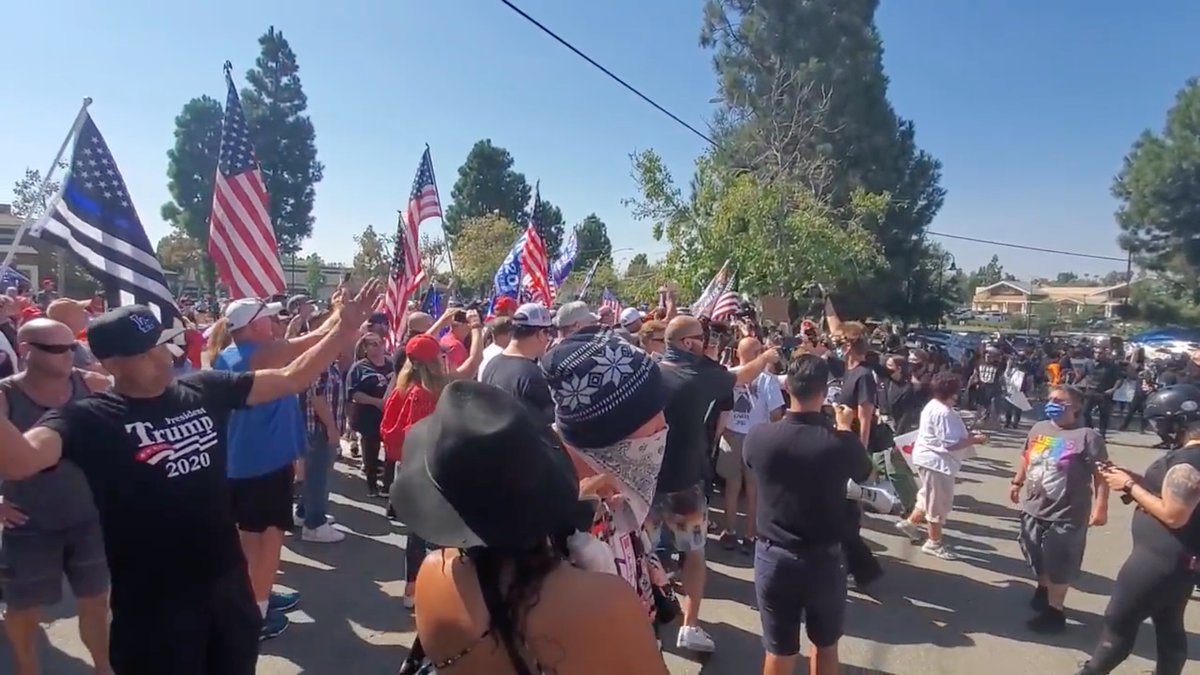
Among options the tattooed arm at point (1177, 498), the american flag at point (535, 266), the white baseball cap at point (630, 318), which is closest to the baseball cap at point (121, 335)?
the tattooed arm at point (1177, 498)

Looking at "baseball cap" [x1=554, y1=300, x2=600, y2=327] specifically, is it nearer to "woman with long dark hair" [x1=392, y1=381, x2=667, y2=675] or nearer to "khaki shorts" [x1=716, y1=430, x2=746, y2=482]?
"khaki shorts" [x1=716, y1=430, x2=746, y2=482]

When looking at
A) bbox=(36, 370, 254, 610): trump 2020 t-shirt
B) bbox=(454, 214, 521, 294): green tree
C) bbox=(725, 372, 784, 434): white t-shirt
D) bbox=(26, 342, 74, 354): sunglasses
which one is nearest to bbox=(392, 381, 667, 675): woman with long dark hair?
bbox=(36, 370, 254, 610): trump 2020 t-shirt

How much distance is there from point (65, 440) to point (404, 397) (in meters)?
2.89

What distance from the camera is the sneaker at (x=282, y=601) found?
16.6 feet

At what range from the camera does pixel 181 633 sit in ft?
8.57

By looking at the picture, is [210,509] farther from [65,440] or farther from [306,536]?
[306,536]

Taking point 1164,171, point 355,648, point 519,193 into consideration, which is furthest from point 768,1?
point 355,648

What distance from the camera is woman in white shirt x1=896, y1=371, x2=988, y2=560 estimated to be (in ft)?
21.6

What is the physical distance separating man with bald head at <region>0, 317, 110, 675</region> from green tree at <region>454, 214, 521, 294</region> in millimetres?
41014

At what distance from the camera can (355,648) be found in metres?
4.68

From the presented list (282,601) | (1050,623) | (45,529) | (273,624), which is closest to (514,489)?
(45,529)

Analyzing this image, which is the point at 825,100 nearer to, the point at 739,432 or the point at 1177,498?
the point at 739,432

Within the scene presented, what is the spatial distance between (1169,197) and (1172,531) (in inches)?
1344

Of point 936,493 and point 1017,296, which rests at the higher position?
point 1017,296
